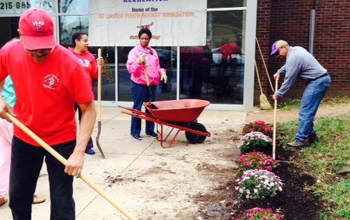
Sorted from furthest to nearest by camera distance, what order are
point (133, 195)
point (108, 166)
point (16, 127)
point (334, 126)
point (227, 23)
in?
point (227, 23) < point (334, 126) < point (108, 166) < point (133, 195) < point (16, 127)

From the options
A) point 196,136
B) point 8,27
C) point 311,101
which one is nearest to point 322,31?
point 311,101

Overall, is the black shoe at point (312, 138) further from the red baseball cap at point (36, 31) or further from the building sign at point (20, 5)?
the building sign at point (20, 5)

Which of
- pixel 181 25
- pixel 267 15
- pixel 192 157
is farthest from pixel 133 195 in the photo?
pixel 267 15

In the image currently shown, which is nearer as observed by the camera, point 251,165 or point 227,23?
point 251,165

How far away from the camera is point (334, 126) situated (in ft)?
24.4

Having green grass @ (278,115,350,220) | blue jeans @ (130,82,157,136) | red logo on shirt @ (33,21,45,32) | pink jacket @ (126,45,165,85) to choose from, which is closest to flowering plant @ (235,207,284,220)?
green grass @ (278,115,350,220)

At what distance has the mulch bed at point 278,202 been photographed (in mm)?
4086

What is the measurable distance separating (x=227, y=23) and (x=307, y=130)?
421cm

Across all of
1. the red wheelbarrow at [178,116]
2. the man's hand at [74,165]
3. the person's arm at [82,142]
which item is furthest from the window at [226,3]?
the man's hand at [74,165]

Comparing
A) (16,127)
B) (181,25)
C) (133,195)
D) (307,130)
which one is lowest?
(133,195)

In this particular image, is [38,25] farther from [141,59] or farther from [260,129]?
[260,129]

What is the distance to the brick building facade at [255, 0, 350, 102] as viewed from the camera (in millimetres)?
10430

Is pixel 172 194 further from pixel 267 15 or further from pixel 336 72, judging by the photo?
pixel 336 72

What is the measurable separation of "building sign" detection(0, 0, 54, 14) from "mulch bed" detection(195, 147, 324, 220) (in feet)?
25.4
